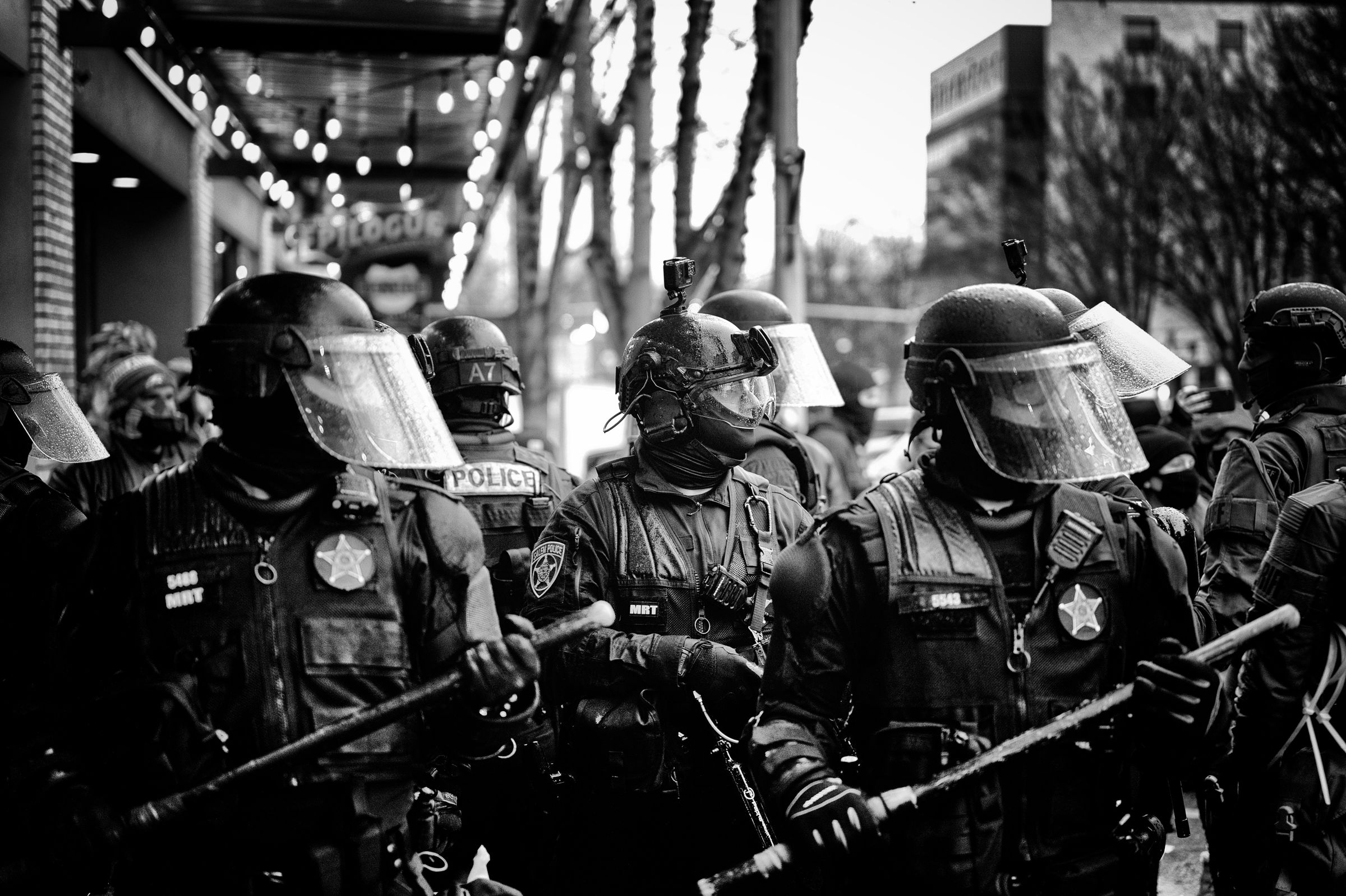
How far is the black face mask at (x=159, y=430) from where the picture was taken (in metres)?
7.10

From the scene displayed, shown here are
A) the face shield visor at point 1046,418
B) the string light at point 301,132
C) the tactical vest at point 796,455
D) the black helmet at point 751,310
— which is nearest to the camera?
the face shield visor at point 1046,418

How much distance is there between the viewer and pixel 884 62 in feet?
28.6

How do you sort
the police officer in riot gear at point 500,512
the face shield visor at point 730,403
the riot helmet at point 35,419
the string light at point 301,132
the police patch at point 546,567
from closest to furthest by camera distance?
the riot helmet at point 35,419 → the police patch at point 546,567 → the face shield visor at point 730,403 → the police officer in riot gear at point 500,512 → the string light at point 301,132

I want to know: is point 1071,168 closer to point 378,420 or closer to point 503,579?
point 503,579

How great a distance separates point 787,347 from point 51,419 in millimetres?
3298

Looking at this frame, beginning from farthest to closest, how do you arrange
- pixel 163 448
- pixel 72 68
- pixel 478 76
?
pixel 478 76 → pixel 72 68 → pixel 163 448

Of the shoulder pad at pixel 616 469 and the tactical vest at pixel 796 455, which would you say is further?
the tactical vest at pixel 796 455

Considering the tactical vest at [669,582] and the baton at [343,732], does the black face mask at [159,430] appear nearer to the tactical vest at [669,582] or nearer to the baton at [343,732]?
the tactical vest at [669,582]

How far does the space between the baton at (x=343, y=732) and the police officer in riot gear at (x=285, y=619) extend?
2.5 inches

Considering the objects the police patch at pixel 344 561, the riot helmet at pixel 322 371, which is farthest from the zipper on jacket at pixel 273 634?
the riot helmet at pixel 322 371

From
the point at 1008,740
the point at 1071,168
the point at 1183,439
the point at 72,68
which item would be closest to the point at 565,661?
the point at 1008,740

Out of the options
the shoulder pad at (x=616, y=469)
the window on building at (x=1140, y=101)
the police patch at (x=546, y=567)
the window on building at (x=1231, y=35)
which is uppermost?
the window on building at (x=1231, y=35)

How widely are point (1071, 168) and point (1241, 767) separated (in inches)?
1072

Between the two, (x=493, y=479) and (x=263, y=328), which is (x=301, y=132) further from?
(x=263, y=328)
